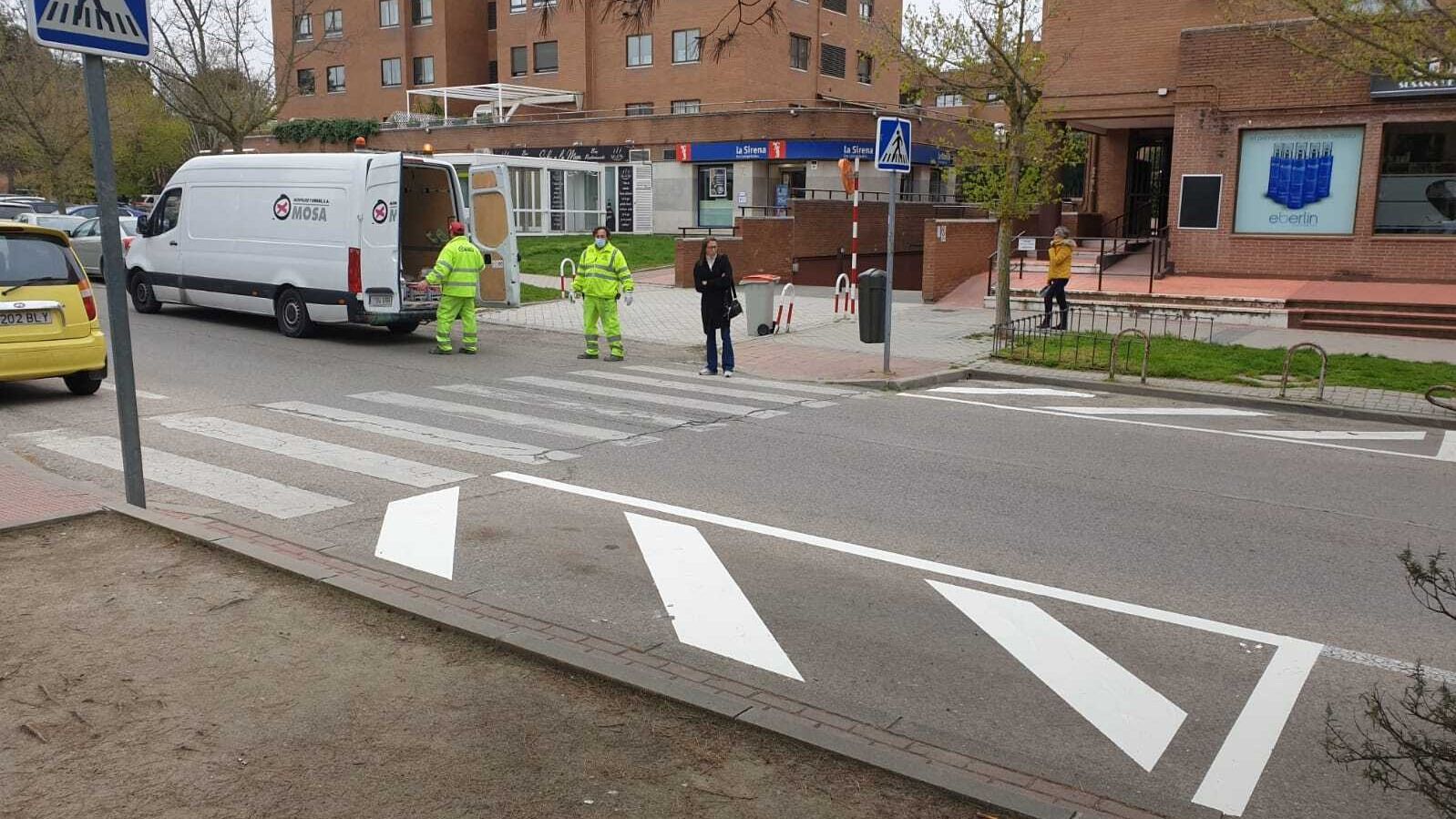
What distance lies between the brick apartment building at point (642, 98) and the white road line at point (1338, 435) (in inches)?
1075

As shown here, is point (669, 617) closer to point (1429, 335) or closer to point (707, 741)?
point (707, 741)

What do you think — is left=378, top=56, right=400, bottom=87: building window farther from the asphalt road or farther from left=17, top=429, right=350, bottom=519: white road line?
left=17, top=429, right=350, bottom=519: white road line

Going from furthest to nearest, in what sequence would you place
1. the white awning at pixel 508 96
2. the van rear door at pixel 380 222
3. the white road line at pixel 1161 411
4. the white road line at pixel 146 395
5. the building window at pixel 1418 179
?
the white awning at pixel 508 96 → the building window at pixel 1418 179 → the van rear door at pixel 380 222 → the white road line at pixel 1161 411 → the white road line at pixel 146 395

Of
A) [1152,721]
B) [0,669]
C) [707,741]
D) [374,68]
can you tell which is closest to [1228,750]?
[1152,721]

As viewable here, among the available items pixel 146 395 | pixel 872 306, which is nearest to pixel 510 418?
pixel 146 395

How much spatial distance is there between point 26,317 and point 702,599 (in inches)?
331

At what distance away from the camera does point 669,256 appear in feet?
107

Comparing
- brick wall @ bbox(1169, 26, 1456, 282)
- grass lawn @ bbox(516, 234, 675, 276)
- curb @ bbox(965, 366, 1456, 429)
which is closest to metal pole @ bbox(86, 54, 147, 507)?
curb @ bbox(965, 366, 1456, 429)

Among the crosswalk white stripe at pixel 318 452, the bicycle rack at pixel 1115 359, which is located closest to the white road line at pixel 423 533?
the crosswalk white stripe at pixel 318 452

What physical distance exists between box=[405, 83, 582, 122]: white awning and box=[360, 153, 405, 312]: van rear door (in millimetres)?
32595

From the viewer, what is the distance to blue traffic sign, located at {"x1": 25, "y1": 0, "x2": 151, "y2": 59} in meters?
5.98

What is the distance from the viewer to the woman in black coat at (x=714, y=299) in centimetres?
1403

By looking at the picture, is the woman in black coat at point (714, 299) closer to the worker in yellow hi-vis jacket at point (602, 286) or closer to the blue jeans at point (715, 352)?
the blue jeans at point (715, 352)

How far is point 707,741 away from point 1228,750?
2059 mm
